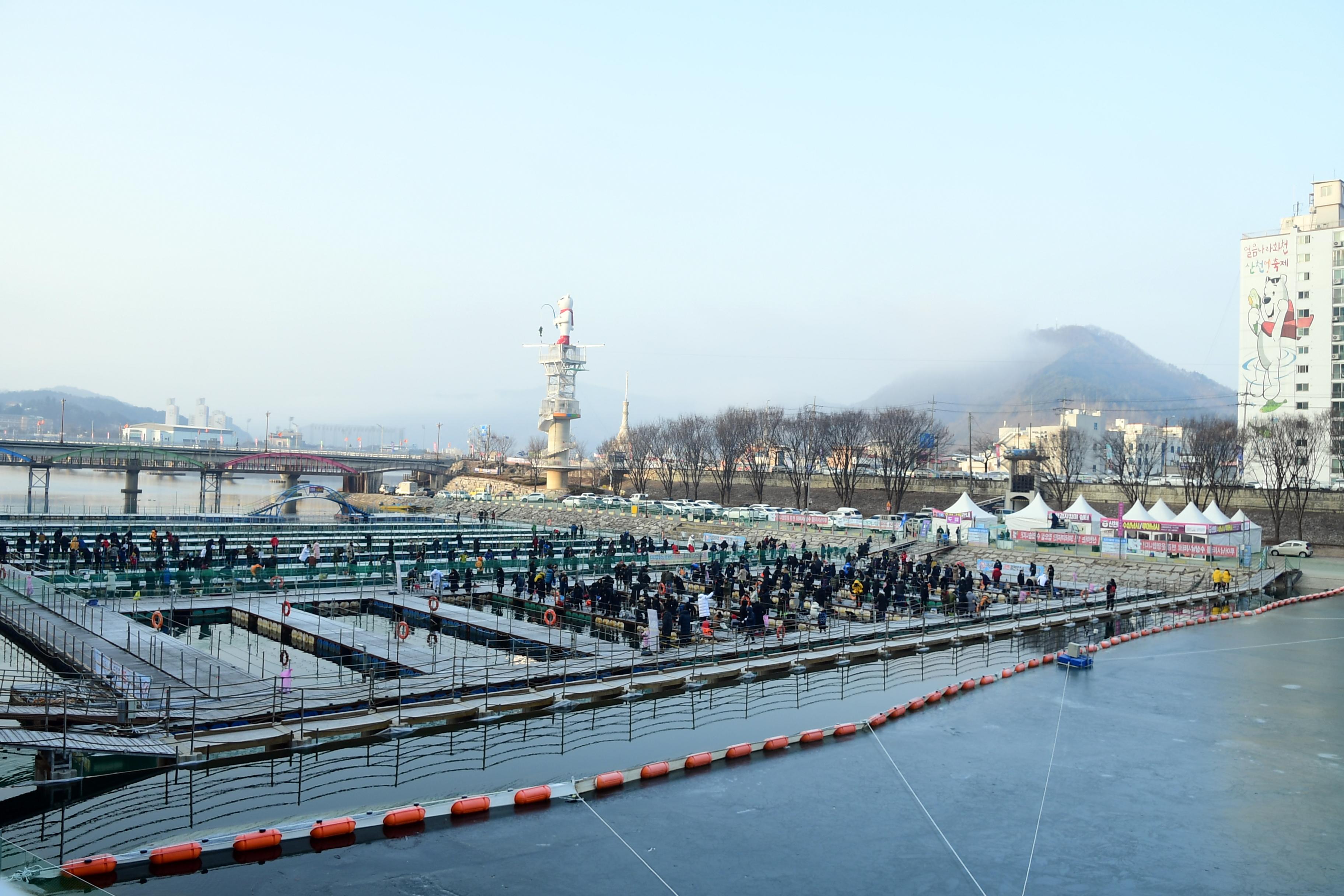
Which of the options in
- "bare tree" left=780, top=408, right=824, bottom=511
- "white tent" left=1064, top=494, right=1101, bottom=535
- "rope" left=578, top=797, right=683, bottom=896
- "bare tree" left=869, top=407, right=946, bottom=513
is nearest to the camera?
"rope" left=578, top=797, right=683, bottom=896

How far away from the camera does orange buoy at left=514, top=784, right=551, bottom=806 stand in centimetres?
1449

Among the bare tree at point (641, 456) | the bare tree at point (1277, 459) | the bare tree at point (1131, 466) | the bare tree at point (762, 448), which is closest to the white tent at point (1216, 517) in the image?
the bare tree at point (1131, 466)

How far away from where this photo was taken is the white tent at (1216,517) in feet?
150

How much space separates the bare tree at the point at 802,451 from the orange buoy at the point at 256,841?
69.3 m

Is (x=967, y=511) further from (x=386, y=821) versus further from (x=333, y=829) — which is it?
(x=333, y=829)

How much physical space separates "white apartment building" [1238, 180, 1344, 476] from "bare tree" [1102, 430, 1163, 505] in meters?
10.8

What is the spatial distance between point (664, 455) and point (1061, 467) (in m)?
38.2

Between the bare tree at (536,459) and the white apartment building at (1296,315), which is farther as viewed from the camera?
the bare tree at (536,459)

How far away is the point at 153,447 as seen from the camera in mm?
102188

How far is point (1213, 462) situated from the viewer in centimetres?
6731

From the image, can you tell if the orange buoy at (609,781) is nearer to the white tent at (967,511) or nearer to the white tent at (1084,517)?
the white tent at (1084,517)

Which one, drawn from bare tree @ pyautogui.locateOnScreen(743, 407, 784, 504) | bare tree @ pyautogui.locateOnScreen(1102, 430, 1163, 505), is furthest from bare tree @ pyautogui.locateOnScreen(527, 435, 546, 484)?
bare tree @ pyautogui.locateOnScreen(1102, 430, 1163, 505)

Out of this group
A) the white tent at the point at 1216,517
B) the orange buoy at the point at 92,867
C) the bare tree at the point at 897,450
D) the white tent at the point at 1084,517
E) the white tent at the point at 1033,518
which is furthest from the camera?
the bare tree at the point at 897,450

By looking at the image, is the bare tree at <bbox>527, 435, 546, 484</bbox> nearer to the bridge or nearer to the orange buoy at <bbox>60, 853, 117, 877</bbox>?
the bridge
